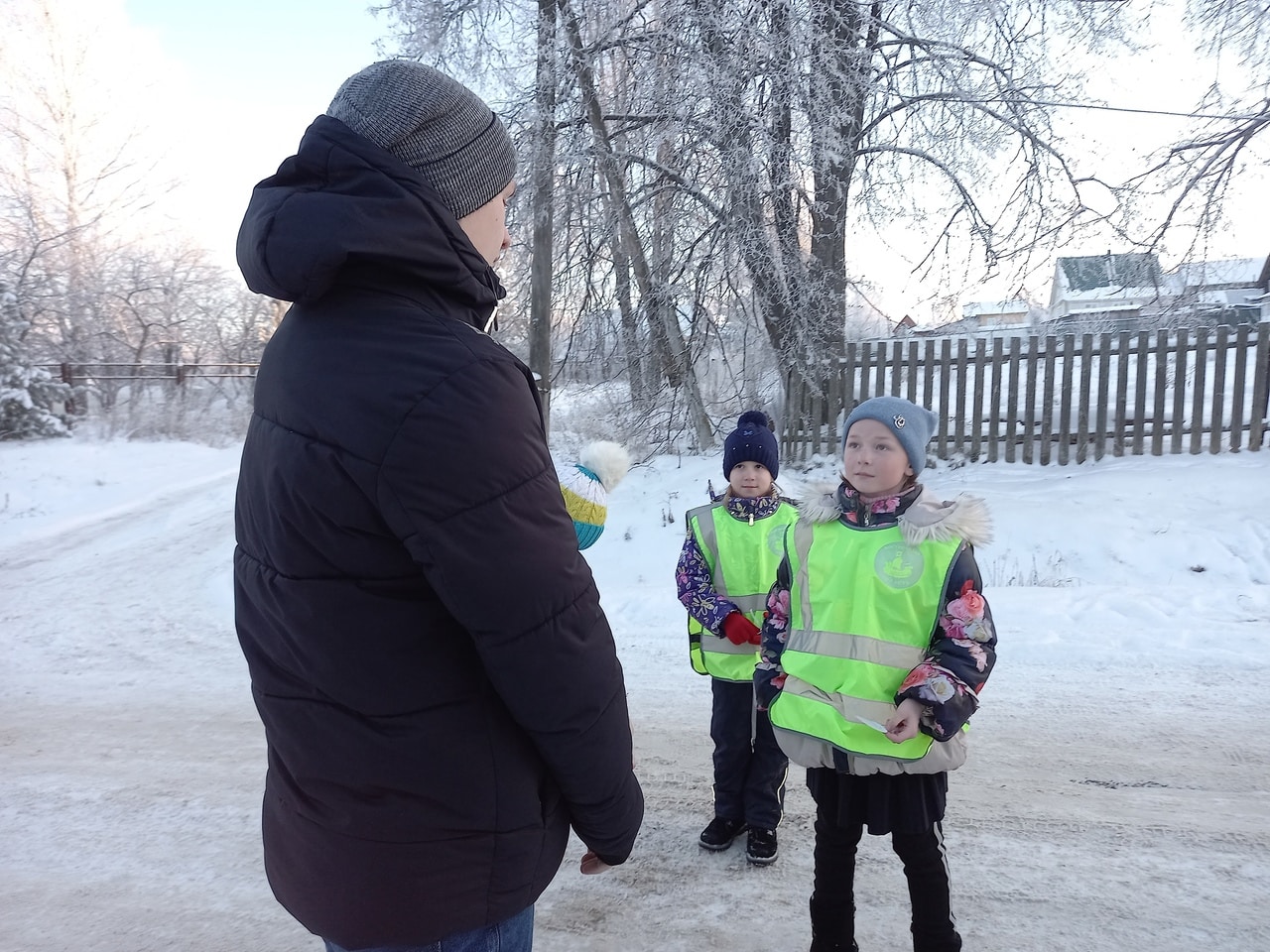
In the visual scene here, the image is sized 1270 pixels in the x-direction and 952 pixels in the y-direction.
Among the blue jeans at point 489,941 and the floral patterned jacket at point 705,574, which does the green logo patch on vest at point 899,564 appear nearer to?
the floral patterned jacket at point 705,574

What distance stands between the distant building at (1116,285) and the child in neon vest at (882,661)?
29.7 feet

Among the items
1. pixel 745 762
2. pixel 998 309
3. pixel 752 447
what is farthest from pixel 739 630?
pixel 998 309

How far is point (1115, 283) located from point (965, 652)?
9711mm

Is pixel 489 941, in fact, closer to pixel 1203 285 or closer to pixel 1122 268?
pixel 1122 268

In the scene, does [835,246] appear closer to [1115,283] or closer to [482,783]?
[1115,283]

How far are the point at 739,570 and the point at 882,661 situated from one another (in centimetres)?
111

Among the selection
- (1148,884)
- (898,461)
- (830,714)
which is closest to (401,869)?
(830,714)

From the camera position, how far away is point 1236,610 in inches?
222

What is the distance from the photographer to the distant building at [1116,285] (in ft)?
32.8

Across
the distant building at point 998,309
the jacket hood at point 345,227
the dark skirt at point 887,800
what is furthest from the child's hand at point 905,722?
the distant building at point 998,309

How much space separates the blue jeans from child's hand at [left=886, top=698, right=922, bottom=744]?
1106mm

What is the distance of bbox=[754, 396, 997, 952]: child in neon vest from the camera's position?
226 cm

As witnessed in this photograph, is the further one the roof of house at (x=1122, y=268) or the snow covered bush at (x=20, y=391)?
the snow covered bush at (x=20, y=391)

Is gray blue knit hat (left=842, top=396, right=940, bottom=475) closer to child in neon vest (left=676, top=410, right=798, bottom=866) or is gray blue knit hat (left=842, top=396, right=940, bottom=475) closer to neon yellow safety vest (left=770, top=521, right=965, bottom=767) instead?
neon yellow safety vest (left=770, top=521, right=965, bottom=767)
